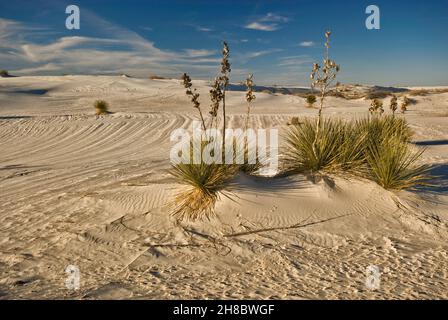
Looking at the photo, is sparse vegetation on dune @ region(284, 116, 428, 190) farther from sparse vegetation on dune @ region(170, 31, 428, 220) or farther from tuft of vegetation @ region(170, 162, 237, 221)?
tuft of vegetation @ region(170, 162, 237, 221)

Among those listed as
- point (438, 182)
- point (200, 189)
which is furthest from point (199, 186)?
point (438, 182)

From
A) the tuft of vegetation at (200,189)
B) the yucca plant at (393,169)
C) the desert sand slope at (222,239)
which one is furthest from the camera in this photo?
the yucca plant at (393,169)

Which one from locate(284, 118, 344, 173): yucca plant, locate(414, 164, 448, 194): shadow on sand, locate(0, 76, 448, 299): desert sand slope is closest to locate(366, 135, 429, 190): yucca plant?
locate(0, 76, 448, 299): desert sand slope

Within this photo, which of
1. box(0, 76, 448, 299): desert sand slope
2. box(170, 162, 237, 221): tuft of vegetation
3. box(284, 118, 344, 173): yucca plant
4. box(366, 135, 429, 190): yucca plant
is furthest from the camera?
box(284, 118, 344, 173): yucca plant

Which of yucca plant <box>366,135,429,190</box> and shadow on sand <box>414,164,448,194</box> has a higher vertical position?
yucca plant <box>366,135,429,190</box>

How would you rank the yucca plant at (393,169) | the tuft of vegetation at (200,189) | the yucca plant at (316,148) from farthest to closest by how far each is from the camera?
the yucca plant at (316,148) → the yucca plant at (393,169) → the tuft of vegetation at (200,189)

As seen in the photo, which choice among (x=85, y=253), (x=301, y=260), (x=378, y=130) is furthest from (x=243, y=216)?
(x=378, y=130)

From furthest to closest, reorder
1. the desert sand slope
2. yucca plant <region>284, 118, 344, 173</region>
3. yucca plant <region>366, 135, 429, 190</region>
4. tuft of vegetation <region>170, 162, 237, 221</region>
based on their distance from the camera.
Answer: yucca plant <region>284, 118, 344, 173</region>
yucca plant <region>366, 135, 429, 190</region>
tuft of vegetation <region>170, 162, 237, 221</region>
the desert sand slope

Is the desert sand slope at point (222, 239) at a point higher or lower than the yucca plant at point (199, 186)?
lower

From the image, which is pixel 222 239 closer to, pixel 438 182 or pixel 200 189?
pixel 200 189

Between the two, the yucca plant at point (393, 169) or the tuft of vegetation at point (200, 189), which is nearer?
the tuft of vegetation at point (200, 189)

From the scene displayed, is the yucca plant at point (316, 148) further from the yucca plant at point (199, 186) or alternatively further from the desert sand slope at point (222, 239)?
the yucca plant at point (199, 186)

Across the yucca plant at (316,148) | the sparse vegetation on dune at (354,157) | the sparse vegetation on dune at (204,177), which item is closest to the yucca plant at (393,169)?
the sparse vegetation on dune at (354,157)
